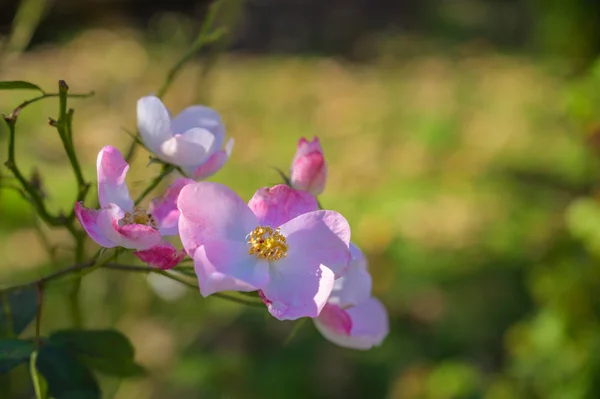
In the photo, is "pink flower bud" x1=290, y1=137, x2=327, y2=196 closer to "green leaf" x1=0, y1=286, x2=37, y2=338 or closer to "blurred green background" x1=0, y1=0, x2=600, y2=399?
"blurred green background" x1=0, y1=0, x2=600, y2=399

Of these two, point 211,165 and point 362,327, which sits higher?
point 211,165

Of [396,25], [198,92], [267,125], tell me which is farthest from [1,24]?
[198,92]

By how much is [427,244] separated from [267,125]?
1121 millimetres

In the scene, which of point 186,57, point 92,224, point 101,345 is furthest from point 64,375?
point 186,57

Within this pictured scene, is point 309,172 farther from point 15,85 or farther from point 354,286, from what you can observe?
point 15,85

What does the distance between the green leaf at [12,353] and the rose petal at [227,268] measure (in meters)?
0.16

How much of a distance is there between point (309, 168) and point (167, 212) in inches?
A: 4.2

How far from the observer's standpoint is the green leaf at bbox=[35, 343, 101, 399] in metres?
0.52

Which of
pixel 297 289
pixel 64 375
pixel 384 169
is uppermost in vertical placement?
pixel 297 289

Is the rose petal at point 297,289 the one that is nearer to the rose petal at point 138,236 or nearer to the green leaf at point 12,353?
the rose petal at point 138,236

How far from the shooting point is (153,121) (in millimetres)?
527

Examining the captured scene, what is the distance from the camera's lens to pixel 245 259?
1.55ft

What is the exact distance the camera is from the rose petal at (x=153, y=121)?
1.72ft

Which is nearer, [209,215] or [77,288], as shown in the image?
[209,215]
